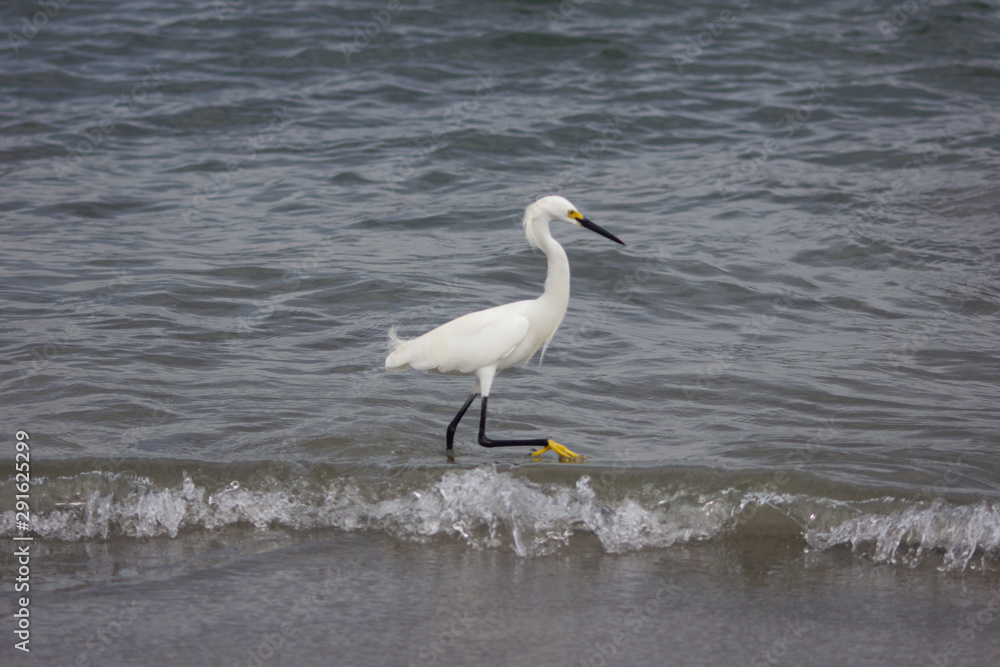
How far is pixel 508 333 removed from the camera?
4.66 meters

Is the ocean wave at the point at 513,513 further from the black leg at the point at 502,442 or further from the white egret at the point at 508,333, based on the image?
the white egret at the point at 508,333

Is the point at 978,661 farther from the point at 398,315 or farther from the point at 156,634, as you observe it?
the point at 398,315

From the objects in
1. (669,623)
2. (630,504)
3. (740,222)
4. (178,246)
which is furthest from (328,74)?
(669,623)

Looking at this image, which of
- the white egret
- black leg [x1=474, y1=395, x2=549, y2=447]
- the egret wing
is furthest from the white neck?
black leg [x1=474, y1=395, x2=549, y2=447]

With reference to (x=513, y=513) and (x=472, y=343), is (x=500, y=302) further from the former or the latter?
(x=513, y=513)

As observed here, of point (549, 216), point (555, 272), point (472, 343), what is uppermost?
point (549, 216)

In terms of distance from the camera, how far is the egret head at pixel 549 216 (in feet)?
14.9

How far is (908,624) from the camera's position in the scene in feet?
11.0

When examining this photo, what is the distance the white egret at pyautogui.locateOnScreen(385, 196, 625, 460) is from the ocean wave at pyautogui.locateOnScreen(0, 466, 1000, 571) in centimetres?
46

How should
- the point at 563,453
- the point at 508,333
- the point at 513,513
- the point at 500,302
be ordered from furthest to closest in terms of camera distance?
1. the point at 500,302
2. the point at 508,333
3. the point at 563,453
4. the point at 513,513

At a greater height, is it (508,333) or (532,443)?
(508,333)

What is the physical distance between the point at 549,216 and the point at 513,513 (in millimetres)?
1432

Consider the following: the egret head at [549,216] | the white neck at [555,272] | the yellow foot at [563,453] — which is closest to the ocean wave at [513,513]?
the yellow foot at [563,453]

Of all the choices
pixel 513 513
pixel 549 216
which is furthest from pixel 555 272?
pixel 513 513
